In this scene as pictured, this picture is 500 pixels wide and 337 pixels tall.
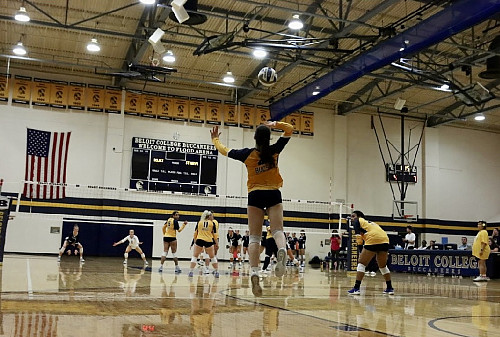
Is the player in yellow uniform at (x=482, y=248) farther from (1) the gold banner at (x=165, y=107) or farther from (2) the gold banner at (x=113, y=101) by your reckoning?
(2) the gold banner at (x=113, y=101)

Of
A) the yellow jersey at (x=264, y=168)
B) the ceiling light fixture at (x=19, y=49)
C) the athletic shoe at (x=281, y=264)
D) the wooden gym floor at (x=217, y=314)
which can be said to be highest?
the ceiling light fixture at (x=19, y=49)

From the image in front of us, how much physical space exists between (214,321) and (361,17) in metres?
14.1

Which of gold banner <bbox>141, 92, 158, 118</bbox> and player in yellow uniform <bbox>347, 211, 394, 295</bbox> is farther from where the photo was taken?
gold banner <bbox>141, 92, 158, 118</bbox>

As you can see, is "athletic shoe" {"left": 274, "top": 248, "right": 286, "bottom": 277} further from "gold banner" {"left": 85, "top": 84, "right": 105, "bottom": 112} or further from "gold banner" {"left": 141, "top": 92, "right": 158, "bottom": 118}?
"gold banner" {"left": 85, "top": 84, "right": 105, "bottom": 112}

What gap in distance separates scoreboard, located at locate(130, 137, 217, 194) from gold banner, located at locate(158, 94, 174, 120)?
1.17 m

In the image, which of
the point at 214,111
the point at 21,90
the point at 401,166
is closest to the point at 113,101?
the point at 21,90

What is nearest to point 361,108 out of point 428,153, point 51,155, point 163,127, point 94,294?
point 428,153

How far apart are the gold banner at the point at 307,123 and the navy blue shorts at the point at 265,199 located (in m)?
20.9

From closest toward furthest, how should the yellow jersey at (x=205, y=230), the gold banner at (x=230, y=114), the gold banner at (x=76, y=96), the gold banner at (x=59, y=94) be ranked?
1. the yellow jersey at (x=205, y=230)
2. the gold banner at (x=59, y=94)
3. the gold banner at (x=76, y=96)
4. the gold banner at (x=230, y=114)

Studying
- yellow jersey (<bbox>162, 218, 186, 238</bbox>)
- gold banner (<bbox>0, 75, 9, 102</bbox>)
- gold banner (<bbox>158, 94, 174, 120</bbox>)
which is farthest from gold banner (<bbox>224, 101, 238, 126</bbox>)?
yellow jersey (<bbox>162, 218, 186, 238</bbox>)

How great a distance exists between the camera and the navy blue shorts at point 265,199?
5617 mm

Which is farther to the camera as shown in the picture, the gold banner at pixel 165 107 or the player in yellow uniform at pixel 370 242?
the gold banner at pixel 165 107

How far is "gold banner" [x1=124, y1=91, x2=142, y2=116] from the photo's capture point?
78.0ft

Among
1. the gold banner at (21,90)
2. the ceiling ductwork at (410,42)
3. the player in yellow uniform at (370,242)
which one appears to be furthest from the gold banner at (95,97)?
the player in yellow uniform at (370,242)
